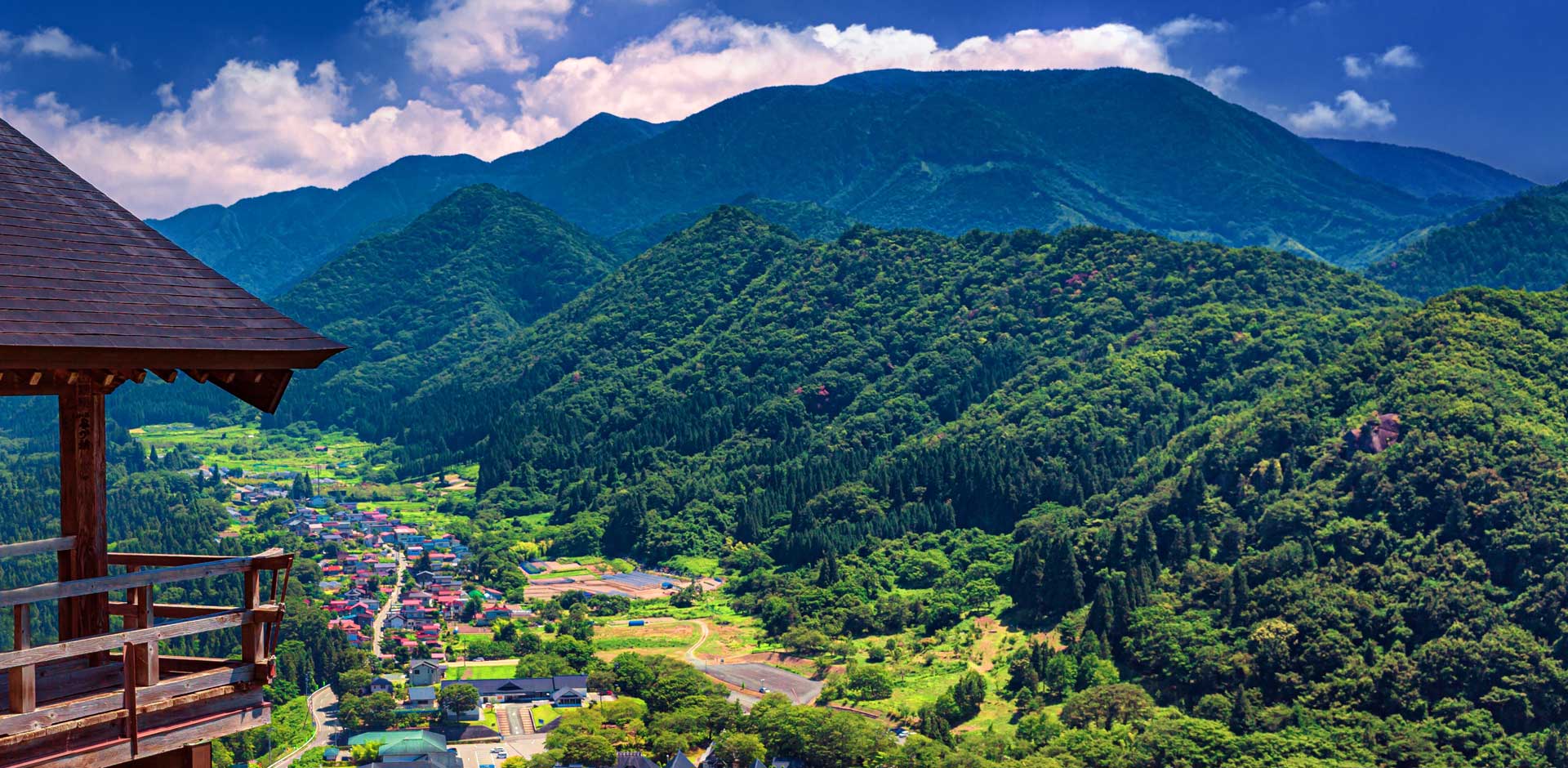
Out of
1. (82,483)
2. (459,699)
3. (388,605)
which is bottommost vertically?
(459,699)

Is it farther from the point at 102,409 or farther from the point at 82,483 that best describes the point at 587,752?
the point at 82,483

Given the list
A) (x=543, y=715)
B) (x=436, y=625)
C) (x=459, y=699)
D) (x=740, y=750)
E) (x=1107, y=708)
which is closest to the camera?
(x=740, y=750)

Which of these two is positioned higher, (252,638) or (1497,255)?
(1497,255)

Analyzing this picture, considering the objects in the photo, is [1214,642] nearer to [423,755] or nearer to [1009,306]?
[423,755]

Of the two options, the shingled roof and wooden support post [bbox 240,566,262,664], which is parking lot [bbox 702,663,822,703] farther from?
the shingled roof

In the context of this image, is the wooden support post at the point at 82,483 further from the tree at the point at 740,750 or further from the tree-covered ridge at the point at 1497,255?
the tree-covered ridge at the point at 1497,255

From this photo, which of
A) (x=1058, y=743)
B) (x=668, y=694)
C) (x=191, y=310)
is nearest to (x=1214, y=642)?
(x=1058, y=743)

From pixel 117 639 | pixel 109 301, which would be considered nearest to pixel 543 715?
pixel 117 639

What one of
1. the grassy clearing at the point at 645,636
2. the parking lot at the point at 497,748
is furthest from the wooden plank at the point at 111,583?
the grassy clearing at the point at 645,636
